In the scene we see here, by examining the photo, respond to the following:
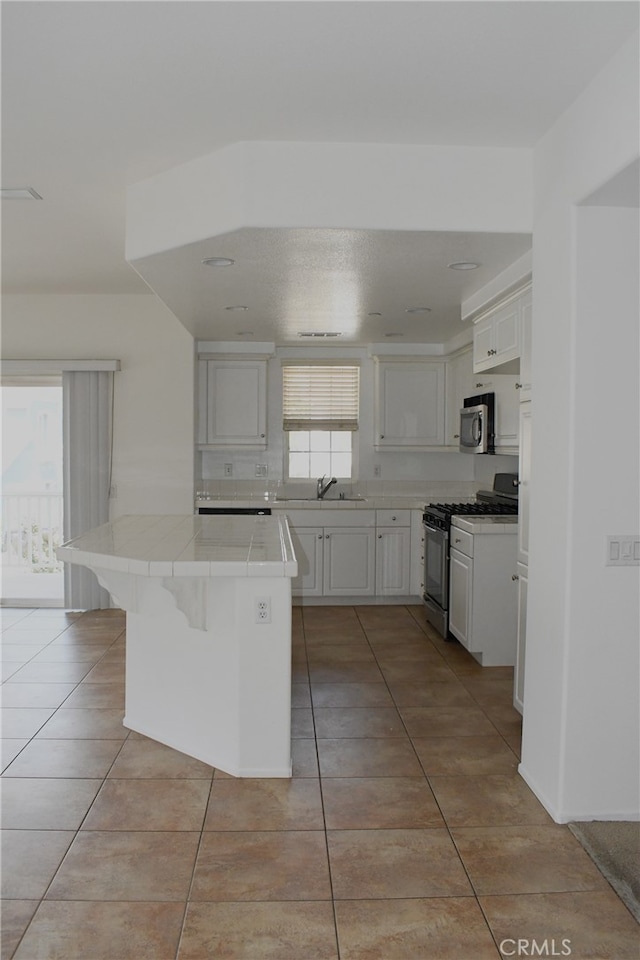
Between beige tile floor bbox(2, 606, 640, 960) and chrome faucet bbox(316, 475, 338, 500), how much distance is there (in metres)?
2.81

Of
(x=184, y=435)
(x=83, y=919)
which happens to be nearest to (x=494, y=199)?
(x=83, y=919)

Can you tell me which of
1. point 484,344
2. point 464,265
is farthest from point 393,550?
point 464,265

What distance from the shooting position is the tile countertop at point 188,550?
3.04 metres

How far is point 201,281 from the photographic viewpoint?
427cm

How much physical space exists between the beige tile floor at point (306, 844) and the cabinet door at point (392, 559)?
2.19 metres

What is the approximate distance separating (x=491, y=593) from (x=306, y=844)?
2.49m

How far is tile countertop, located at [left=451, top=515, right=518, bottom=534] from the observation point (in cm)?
480

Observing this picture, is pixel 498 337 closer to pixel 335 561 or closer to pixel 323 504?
pixel 323 504

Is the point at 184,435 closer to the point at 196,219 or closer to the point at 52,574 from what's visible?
the point at 52,574

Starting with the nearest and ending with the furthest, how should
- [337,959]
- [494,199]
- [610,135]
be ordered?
[337,959] → [610,135] → [494,199]

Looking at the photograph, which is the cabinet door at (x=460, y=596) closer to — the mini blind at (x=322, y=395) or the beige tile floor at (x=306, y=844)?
the beige tile floor at (x=306, y=844)

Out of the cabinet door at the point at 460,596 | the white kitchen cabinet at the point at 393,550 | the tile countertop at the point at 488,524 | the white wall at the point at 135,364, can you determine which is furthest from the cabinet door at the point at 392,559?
the white wall at the point at 135,364

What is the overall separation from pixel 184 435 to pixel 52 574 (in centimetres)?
224

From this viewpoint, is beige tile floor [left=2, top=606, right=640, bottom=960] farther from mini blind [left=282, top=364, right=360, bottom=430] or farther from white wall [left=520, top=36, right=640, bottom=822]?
mini blind [left=282, top=364, right=360, bottom=430]
